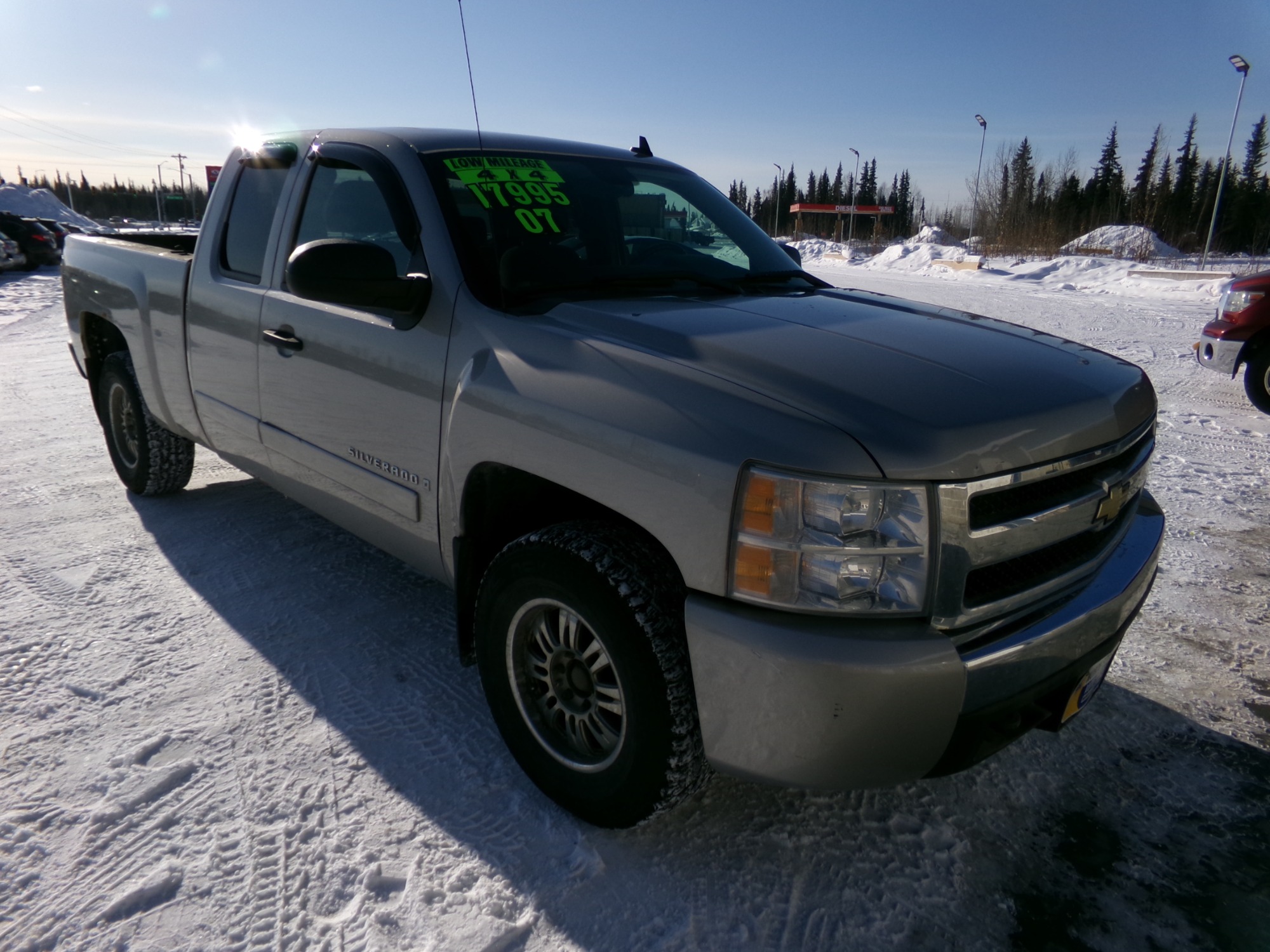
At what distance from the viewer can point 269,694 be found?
9.23 ft

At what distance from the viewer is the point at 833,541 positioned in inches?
67.5

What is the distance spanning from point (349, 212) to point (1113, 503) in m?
2.58

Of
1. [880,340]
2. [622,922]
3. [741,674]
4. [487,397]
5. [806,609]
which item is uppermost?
[880,340]

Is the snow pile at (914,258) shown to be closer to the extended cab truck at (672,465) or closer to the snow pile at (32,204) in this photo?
the extended cab truck at (672,465)

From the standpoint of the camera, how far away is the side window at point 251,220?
335 cm

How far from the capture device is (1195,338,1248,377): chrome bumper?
6840mm

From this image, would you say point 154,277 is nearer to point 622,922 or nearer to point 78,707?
point 78,707

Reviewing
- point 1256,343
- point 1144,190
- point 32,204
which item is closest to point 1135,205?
point 1144,190

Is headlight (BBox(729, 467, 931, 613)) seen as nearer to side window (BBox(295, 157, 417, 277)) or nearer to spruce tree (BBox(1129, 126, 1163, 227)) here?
side window (BBox(295, 157, 417, 277))

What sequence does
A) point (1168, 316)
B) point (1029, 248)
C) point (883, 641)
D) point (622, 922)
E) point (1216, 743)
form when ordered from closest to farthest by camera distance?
point (883, 641) → point (622, 922) → point (1216, 743) → point (1168, 316) → point (1029, 248)

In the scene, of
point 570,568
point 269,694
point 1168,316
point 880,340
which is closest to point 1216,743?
point 880,340

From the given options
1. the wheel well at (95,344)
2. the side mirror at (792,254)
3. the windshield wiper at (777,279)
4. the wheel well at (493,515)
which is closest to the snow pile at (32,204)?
the wheel well at (95,344)

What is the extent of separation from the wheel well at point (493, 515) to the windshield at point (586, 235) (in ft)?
1.61

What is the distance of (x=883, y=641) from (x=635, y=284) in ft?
4.81
